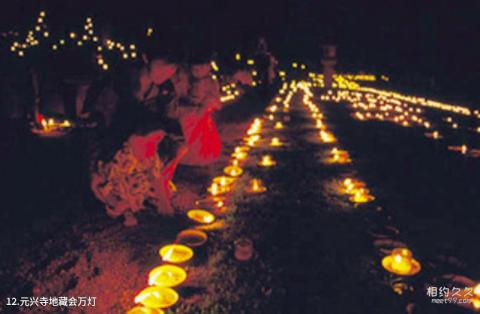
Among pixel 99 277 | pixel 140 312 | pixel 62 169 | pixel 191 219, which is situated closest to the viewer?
pixel 140 312

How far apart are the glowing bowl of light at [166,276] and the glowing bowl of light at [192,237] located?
0.65 metres

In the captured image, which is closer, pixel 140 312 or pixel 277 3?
pixel 140 312

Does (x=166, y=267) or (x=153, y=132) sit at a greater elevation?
(x=153, y=132)

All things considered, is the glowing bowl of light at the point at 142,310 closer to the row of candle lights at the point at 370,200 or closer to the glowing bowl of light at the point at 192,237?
the glowing bowl of light at the point at 192,237

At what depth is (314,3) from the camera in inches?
1191

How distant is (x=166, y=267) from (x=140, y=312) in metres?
0.82

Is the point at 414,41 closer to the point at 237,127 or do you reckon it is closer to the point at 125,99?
the point at 237,127

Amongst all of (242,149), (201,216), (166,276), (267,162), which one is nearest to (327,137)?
(242,149)

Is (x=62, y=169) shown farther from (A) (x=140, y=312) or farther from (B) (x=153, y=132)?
(A) (x=140, y=312)

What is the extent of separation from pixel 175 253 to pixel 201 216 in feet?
3.99

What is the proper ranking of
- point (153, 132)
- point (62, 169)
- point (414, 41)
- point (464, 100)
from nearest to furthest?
point (153, 132) < point (62, 169) < point (464, 100) < point (414, 41)

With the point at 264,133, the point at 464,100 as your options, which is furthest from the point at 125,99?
the point at 464,100

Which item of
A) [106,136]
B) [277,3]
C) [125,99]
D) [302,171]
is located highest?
[277,3]

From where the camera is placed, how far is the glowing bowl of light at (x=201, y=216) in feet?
19.6
